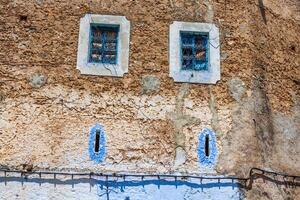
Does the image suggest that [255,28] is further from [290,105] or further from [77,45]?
[77,45]

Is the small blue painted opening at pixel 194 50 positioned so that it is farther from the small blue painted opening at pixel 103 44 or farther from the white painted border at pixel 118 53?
the small blue painted opening at pixel 103 44

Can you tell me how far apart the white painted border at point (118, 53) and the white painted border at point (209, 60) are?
86cm

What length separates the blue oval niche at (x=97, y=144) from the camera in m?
9.84

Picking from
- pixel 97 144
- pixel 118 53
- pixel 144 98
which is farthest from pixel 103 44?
pixel 97 144

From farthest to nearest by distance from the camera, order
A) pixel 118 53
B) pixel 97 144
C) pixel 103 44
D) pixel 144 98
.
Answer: pixel 103 44
pixel 118 53
pixel 144 98
pixel 97 144

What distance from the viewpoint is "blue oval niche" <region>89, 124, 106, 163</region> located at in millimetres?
9844

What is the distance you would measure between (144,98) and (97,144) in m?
1.21

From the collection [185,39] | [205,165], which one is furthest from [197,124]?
[185,39]

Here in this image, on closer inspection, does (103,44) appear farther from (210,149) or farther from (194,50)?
(210,149)

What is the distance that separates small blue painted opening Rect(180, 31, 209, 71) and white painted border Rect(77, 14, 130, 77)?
1088mm

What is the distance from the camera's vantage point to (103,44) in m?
10.7

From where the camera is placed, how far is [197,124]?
33.3 ft

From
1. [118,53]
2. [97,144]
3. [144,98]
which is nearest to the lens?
[97,144]

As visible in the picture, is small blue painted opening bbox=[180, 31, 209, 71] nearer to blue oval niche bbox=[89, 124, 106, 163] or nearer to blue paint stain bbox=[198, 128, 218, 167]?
blue paint stain bbox=[198, 128, 218, 167]
